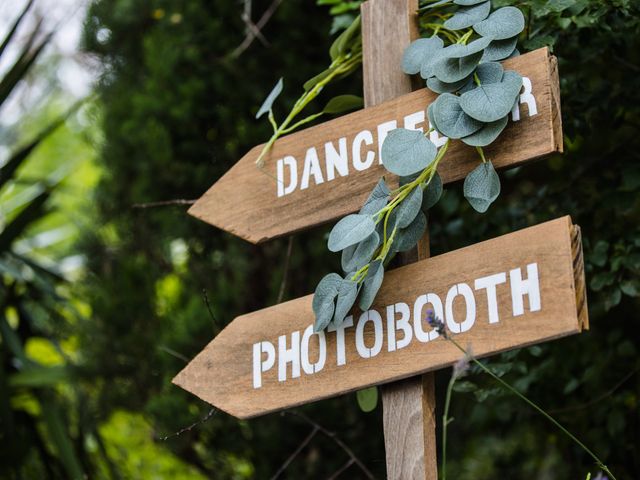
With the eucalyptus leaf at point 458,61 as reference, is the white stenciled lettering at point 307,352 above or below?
below

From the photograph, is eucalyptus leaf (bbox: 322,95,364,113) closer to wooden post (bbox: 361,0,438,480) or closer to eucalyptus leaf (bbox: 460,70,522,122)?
wooden post (bbox: 361,0,438,480)

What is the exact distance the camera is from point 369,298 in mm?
1170

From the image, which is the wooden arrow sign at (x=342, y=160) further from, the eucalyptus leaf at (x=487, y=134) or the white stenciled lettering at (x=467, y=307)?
the white stenciled lettering at (x=467, y=307)

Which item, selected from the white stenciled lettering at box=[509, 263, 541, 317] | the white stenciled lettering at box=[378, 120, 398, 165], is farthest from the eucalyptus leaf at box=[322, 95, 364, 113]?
the white stenciled lettering at box=[509, 263, 541, 317]

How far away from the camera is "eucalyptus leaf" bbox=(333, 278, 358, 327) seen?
3.86 feet

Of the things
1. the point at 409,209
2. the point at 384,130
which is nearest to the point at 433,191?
the point at 409,209

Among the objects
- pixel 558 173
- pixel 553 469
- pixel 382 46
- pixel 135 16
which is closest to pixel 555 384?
pixel 558 173

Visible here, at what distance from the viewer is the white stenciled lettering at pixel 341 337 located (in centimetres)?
122

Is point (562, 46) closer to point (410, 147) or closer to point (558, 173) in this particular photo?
point (558, 173)

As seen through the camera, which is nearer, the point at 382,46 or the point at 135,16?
the point at 382,46

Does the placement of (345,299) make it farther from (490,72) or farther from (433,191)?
(490,72)

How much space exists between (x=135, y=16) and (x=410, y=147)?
2074 mm

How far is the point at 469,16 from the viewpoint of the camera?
132 centimetres

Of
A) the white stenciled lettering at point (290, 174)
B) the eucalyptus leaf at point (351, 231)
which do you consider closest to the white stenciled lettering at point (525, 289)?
the eucalyptus leaf at point (351, 231)
